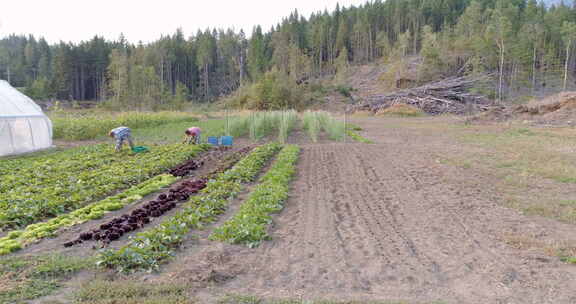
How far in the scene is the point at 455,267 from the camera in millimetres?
4703

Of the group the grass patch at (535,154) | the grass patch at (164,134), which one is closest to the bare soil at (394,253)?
the grass patch at (535,154)

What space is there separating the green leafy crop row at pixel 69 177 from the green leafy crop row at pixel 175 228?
7.66 feet

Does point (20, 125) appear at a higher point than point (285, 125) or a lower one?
higher

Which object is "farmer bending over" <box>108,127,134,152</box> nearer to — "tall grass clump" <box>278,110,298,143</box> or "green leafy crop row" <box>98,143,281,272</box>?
"green leafy crop row" <box>98,143,281,272</box>

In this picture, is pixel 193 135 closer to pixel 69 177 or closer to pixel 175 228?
pixel 69 177

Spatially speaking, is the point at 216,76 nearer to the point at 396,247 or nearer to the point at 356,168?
the point at 356,168

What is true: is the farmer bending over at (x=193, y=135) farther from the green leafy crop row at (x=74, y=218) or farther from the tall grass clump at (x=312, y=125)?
the green leafy crop row at (x=74, y=218)

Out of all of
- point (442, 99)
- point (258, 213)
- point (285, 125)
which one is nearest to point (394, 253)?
point (258, 213)

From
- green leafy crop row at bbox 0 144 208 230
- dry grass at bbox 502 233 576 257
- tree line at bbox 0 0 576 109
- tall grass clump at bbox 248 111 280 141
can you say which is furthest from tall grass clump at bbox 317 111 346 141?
tree line at bbox 0 0 576 109

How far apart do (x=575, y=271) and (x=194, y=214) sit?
17.5ft

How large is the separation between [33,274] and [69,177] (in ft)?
20.2

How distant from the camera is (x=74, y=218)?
662 cm

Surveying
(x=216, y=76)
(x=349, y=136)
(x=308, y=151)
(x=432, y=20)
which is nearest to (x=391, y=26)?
(x=432, y=20)

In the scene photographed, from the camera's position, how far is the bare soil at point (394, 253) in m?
4.15
